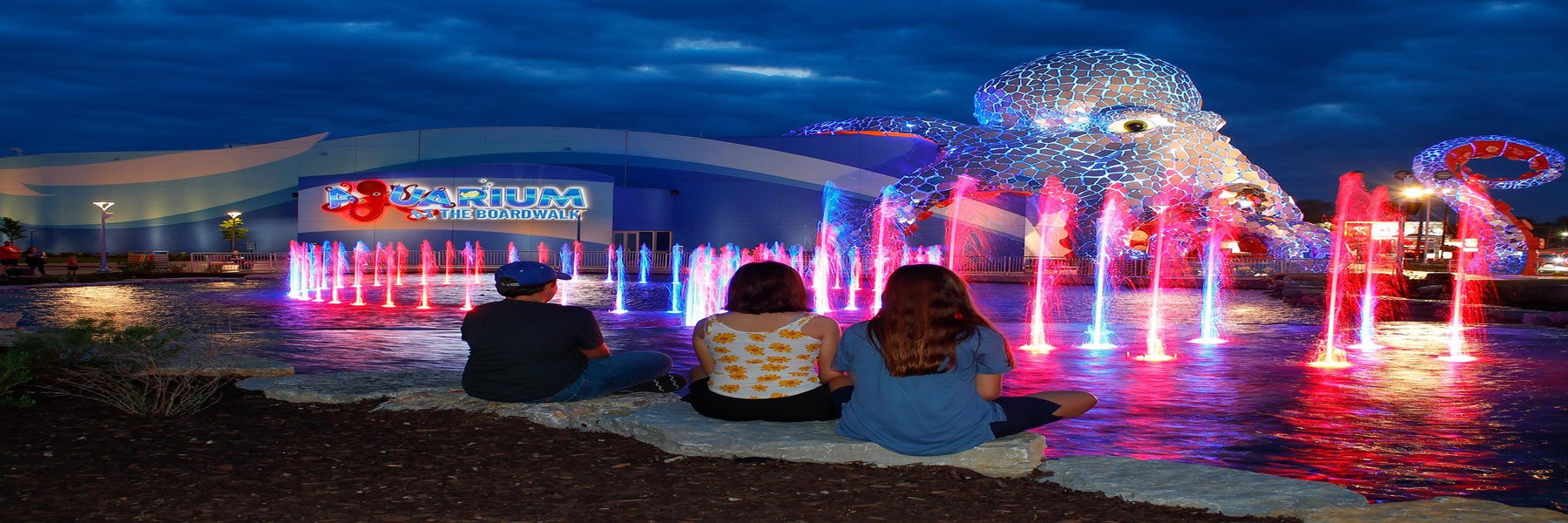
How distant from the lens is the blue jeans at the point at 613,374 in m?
6.30

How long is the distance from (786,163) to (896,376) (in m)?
38.9

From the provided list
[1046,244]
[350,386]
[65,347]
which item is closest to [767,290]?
[350,386]

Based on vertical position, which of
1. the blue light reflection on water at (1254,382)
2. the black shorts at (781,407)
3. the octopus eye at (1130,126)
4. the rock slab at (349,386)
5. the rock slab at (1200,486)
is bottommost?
the blue light reflection on water at (1254,382)

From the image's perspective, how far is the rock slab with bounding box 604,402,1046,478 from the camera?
16.0 ft

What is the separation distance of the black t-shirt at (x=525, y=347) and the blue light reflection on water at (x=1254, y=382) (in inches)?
96.4

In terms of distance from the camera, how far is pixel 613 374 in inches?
258

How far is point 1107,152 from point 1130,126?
101 cm

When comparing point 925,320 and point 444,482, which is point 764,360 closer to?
point 925,320

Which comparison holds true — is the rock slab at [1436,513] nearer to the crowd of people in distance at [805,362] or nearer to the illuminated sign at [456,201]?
the crowd of people in distance at [805,362]

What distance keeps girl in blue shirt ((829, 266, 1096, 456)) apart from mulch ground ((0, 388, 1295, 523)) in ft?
0.59

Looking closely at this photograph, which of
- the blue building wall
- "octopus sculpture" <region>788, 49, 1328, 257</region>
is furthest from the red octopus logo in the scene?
"octopus sculpture" <region>788, 49, 1328, 257</region>

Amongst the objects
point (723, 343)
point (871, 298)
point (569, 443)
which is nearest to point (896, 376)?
point (723, 343)

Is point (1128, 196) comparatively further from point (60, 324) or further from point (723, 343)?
point (723, 343)

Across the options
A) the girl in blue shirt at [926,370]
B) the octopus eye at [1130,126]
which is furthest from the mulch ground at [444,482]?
the octopus eye at [1130,126]
